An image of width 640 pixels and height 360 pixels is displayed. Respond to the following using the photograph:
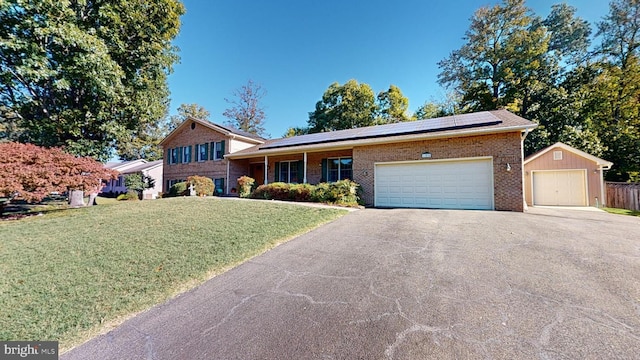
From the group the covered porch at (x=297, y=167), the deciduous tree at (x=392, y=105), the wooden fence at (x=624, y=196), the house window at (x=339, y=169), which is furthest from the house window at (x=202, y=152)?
the wooden fence at (x=624, y=196)

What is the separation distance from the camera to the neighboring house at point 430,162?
912 centimetres

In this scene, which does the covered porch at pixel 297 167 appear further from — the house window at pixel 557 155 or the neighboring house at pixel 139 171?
the neighboring house at pixel 139 171

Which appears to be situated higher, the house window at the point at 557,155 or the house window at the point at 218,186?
the house window at the point at 557,155

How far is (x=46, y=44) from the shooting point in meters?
10.6

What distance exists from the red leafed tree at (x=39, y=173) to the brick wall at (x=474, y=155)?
1112cm

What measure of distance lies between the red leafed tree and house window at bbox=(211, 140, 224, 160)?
8.21 metres

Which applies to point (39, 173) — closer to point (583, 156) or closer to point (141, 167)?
point (583, 156)

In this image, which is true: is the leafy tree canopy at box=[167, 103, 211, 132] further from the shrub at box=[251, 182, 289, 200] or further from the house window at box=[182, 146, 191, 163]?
the shrub at box=[251, 182, 289, 200]

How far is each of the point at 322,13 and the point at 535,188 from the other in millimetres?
15185

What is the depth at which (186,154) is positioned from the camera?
2008cm

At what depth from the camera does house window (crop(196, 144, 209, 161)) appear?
18.8 metres

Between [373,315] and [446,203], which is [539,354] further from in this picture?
[446,203]

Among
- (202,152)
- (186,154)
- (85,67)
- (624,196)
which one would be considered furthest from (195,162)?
(624,196)

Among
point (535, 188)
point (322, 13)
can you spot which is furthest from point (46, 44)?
point (535, 188)
